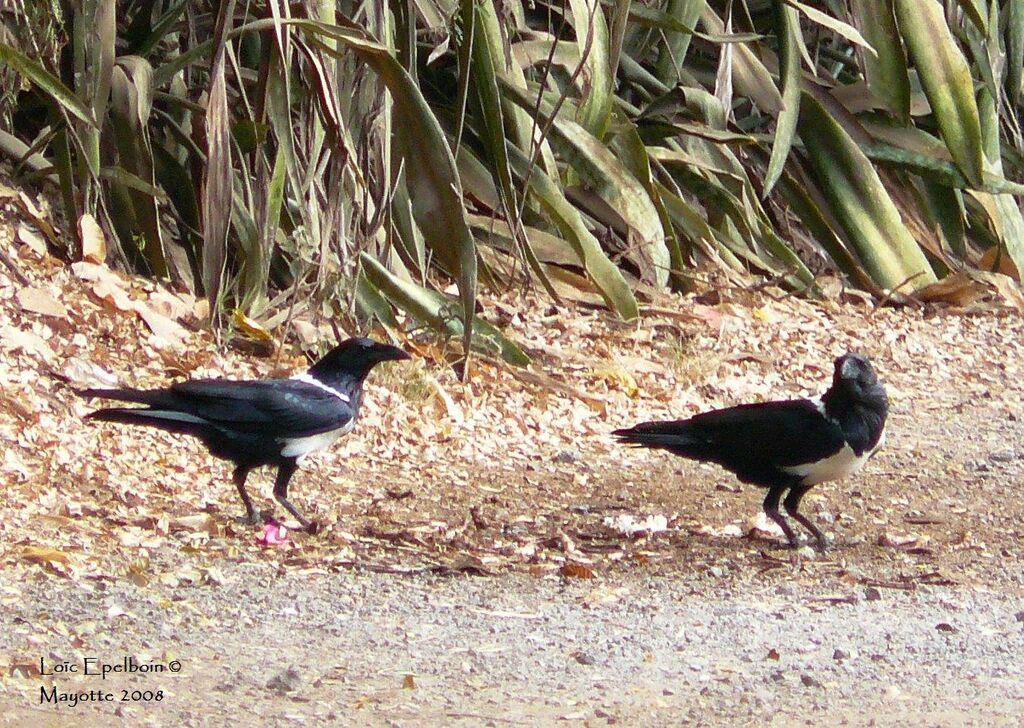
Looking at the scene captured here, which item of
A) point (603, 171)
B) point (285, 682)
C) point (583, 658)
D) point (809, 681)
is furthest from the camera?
point (603, 171)

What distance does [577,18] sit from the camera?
7.22m

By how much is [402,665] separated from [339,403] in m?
1.64

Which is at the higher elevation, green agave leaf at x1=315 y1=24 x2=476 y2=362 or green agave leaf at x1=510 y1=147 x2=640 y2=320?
green agave leaf at x1=315 y1=24 x2=476 y2=362

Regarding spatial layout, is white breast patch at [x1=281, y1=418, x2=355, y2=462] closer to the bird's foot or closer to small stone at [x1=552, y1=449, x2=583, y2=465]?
the bird's foot

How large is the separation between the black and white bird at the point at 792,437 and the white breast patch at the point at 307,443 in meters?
0.97

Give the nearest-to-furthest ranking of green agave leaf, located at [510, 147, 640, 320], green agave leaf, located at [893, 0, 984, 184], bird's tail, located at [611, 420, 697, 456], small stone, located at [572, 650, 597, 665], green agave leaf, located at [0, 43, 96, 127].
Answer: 1. small stone, located at [572, 650, 597, 665]
2. bird's tail, located at [611, 420, 697, 456]
3. green agave leaf, located at [0, 43, 96, 127]
4. green agave leaf, located at [510, 147, 640, 320]
5. green agave leaf, located at [893, 0, 984, 184]

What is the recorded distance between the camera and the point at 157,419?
494cm

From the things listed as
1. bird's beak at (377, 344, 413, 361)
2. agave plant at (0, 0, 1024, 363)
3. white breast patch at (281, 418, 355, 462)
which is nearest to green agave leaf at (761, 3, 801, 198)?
agave plant at (0, 0, 1024, 363)

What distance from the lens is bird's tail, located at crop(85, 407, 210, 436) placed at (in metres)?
4.86

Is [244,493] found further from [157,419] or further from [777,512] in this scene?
[777,512]

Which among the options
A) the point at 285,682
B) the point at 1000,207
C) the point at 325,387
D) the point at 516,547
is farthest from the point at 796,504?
the point at 1000,207

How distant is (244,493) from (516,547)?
88 centimetres

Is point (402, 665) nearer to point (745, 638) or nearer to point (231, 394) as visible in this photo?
point (745, 638)

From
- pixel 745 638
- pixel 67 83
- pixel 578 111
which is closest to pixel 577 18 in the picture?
pixel 578 111
